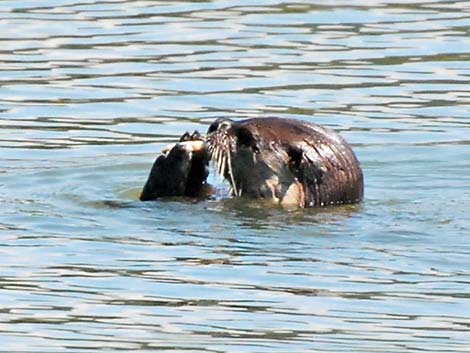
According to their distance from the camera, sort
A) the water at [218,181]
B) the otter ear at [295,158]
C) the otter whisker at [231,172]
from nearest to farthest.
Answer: the water at [218,181], the otter ear at [295,158], the otter whisker at [231,172]

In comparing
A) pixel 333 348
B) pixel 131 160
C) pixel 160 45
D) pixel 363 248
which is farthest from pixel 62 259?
pixel 160 45

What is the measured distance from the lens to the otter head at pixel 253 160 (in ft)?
37.4

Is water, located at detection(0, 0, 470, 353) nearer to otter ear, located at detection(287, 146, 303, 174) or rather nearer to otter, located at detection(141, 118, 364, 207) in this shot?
otter, located at detection(141, 118, 364, 207)

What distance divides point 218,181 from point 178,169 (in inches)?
47.3

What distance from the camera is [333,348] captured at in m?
8.00

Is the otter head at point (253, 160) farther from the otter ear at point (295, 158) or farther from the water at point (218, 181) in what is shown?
the water at point (218, 181)

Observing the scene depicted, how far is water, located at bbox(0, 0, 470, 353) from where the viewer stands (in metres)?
8.52

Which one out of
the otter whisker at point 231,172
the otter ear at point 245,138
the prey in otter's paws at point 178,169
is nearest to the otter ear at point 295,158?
the otter ear at point 245,138

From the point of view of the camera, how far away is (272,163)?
11438mm

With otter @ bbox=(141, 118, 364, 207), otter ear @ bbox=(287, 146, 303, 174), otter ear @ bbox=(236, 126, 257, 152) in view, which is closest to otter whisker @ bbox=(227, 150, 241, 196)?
otter @ bbox=(141, 118, 364, 207)

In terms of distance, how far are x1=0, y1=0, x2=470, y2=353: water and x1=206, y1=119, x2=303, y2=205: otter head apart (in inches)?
6.4

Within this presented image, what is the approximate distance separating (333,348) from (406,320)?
1.97ft

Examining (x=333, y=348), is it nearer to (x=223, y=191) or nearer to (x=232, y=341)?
(x=232, y=341)

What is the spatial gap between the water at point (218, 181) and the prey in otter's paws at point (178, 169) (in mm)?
122
